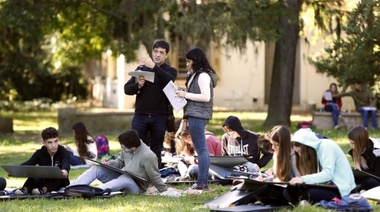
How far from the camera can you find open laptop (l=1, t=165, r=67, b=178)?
10177mm

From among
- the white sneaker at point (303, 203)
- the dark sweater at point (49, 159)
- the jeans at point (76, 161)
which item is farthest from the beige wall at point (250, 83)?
the white sneaker at point (303, 203)

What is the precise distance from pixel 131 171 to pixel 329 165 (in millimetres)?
2507

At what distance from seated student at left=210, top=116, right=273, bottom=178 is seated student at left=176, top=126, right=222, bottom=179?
0.87 feet

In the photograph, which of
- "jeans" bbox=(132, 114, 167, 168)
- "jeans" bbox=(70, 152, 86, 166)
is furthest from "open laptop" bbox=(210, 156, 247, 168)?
"jeans" bbox=(70, 152, 86, 166)

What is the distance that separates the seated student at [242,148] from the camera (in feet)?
39.4

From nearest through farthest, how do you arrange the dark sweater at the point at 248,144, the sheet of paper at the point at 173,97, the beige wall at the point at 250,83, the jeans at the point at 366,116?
the sheet of paper at the point at 173,97 → the dark sweater at the point at 248,144 → the jeans at the point at 366,116 → the beige wall at the point at 250,83

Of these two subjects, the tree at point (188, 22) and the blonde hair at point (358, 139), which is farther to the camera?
the tree at point (188, 22)

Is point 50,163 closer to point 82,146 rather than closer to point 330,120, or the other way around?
point 82,146

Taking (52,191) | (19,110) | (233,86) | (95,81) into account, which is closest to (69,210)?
(52,191)

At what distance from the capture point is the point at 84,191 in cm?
1020

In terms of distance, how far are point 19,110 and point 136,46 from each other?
14.3m

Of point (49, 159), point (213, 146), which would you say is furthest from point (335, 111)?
point (49, 159)

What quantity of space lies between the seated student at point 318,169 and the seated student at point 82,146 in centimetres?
559

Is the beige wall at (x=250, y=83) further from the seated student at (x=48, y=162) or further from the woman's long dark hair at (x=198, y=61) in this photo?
the seated student at (x=48, y=162)
